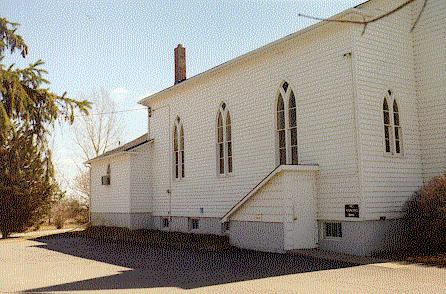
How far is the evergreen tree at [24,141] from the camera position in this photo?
773 inches

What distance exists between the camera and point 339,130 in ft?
53.3

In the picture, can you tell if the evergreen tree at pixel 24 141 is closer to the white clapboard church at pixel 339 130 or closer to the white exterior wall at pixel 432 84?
the white clapboard church at pixel 339 130

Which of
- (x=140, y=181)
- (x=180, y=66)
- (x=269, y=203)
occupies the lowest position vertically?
(x=269, y=203)

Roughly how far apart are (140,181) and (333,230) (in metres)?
14.0

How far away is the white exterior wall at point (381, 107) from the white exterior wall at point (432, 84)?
0.25 m

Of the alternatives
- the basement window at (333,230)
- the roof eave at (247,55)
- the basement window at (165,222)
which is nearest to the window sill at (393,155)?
the basement window at (333,230)

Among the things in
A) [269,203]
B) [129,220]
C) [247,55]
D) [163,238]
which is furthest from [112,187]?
[269,203]

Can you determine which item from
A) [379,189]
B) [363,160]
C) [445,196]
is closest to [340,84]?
[363,160]

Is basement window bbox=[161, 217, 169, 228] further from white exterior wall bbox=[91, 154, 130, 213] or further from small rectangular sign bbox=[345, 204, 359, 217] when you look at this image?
small rectangular sign bbox=[345, 204, 359, 217]

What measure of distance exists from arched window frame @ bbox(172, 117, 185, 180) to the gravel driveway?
8558 millimetres

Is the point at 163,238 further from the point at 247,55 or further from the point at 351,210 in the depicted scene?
the point at 351,210

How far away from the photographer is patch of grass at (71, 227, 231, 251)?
19125 millimetres

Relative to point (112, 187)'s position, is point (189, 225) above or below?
below

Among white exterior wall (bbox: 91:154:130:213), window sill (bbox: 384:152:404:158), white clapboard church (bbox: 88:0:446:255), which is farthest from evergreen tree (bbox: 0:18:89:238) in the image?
window sill (bbox: 384:152:404:158)
